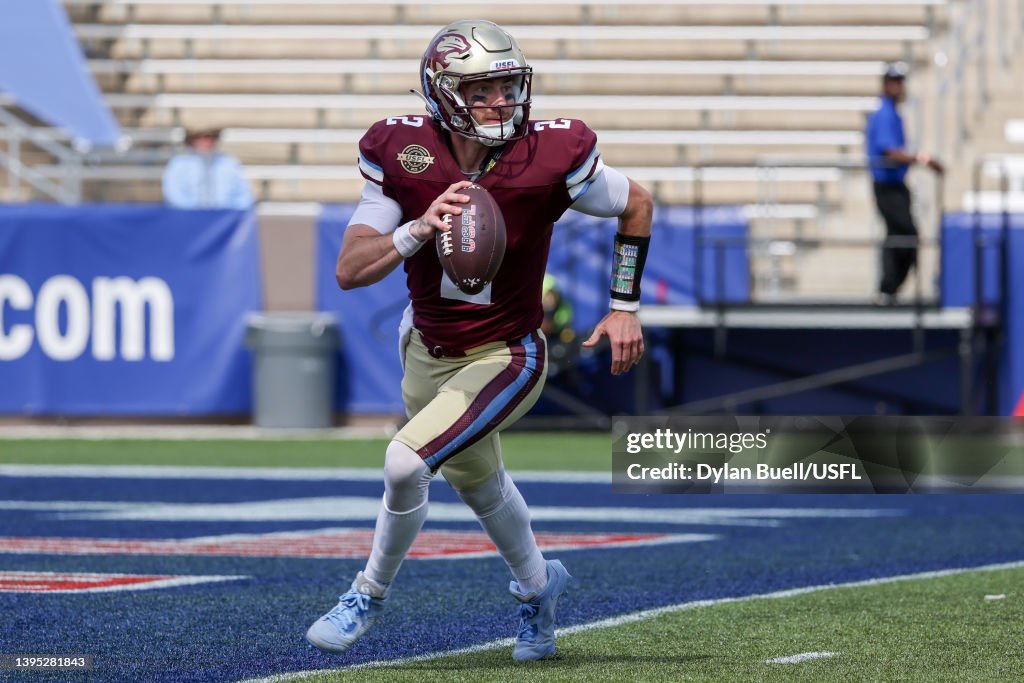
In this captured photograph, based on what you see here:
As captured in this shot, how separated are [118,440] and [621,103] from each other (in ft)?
24.8

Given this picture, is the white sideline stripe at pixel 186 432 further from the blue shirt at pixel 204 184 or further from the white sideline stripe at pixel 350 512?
the white sideline stripe at pixel 350 512

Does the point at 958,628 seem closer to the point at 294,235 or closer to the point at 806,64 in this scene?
the point at 294,235

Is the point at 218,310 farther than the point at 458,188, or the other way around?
the point at 218,310

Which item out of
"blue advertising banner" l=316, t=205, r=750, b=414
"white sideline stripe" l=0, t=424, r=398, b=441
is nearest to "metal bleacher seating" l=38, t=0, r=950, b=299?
"blue advertising banner" l=316, t=205, r=750, b=414

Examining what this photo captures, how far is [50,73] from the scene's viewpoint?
18.6m

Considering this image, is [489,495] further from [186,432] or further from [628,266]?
[186,432]

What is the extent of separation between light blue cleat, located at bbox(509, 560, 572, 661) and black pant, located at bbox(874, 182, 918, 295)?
27.6 ft

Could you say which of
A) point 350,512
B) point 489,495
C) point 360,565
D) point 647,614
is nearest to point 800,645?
point 647,614

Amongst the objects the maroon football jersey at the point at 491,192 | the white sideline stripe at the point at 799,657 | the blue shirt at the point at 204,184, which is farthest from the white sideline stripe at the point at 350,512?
the blue shirt at the point at 204,184

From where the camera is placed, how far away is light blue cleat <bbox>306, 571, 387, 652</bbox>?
4.50 meters

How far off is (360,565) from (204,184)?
8698mm

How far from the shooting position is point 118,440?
→ 44.8 ft

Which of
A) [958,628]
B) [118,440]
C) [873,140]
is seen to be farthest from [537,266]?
[118,440]

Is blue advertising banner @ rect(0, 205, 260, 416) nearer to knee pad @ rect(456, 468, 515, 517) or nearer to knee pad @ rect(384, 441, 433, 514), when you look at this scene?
knee pad @ rect(456, 468, 515, 517)
